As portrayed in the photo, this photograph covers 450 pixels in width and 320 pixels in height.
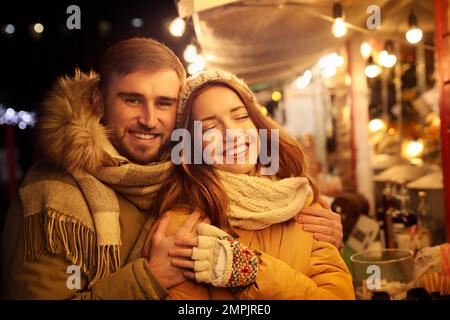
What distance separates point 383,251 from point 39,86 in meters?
2.00

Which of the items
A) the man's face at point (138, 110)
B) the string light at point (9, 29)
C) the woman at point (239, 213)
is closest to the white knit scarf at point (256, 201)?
the woman at point (239, 213)

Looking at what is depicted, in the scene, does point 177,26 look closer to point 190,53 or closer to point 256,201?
point 190,53

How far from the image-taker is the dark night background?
6.78 feet

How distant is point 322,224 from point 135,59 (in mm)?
1141

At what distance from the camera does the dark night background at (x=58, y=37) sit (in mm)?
2066

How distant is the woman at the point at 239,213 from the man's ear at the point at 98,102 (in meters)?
0.35

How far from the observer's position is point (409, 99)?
17.8 feet

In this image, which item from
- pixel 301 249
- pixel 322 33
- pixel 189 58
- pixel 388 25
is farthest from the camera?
pixel 388 25

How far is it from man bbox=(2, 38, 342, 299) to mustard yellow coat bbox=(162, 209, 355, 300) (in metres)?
0.07

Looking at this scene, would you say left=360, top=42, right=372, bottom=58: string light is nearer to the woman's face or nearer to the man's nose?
the woman's face

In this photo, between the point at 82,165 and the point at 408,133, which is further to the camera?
the point at 408,133

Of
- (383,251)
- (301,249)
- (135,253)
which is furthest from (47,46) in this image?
(383,251)

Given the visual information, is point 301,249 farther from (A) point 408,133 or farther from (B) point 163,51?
(A) point 408,133

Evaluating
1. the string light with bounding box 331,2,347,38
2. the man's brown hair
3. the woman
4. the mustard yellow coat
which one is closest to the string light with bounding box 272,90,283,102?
the string light with bounding box 331,2,347,38
